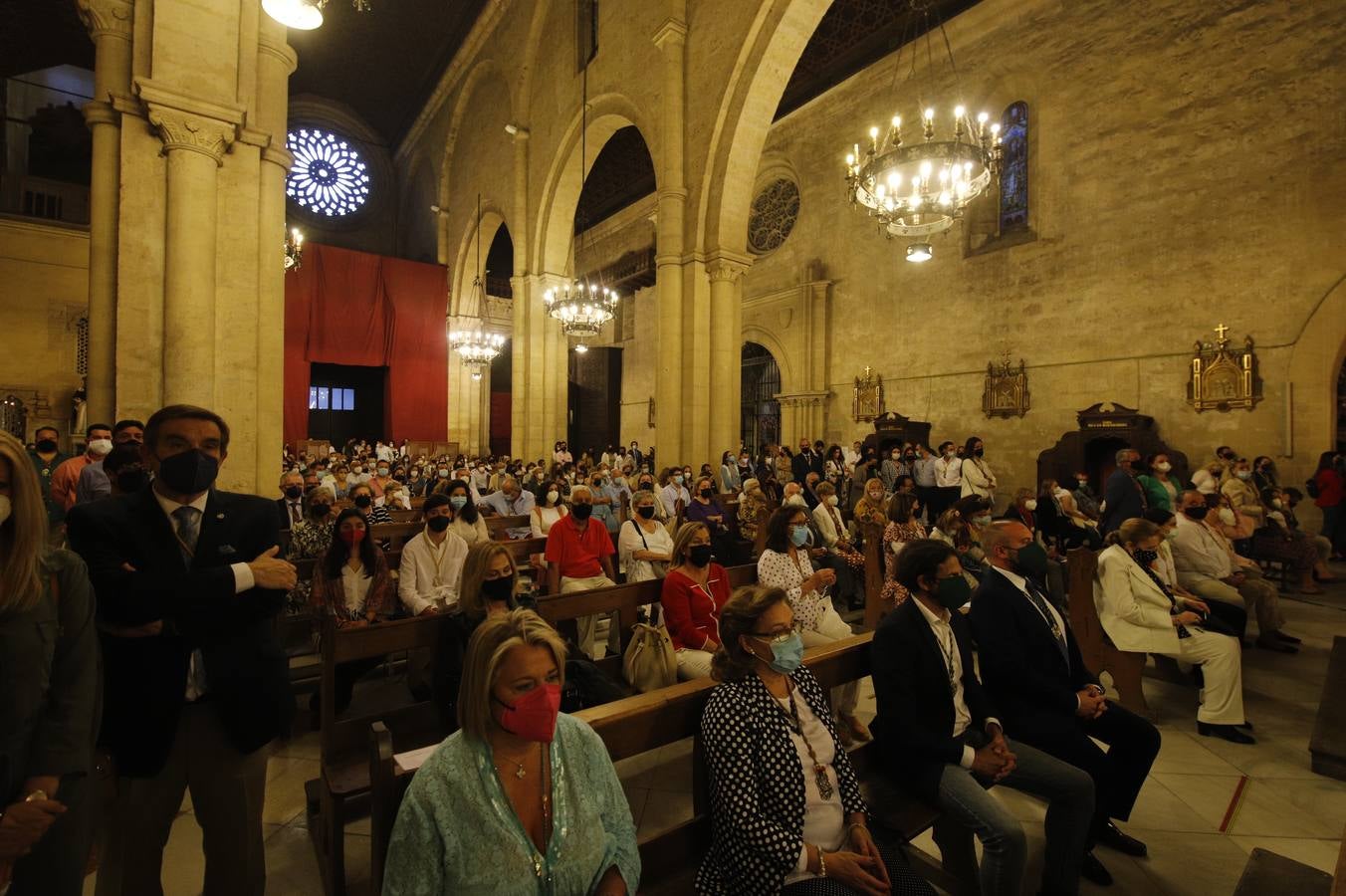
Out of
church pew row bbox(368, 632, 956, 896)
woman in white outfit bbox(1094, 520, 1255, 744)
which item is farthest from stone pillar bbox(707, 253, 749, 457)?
church pew row bbox(368, 632, 956, 896)

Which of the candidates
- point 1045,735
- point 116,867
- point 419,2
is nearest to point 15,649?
point 116,867

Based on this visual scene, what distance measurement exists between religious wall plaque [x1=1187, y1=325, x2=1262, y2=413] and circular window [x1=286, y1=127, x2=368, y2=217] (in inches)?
1045

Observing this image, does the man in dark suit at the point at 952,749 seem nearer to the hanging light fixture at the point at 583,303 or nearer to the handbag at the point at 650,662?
the handbag at the point at 650,662

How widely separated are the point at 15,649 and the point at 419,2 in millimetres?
20978

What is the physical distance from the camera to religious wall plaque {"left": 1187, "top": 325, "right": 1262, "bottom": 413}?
8797mm

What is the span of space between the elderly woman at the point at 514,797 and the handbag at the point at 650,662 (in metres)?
1.52

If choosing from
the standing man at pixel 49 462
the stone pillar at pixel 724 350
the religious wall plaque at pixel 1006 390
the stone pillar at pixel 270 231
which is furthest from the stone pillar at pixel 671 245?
the standing man at pixel 49 462

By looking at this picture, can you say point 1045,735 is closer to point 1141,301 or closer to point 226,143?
point 226,143

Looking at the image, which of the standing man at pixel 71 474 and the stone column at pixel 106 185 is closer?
the standing man at pixel 71 474

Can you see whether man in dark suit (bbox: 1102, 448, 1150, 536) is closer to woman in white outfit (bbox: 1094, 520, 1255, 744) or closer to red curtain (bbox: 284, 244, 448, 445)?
A: woman in white outfit (bbox: 1094, 520, 1255, 744)

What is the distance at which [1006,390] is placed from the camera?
11.5m

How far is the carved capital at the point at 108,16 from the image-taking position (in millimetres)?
5155

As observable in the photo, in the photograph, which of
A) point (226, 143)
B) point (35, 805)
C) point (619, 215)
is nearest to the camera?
point (35, 805)

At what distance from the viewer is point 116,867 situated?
6.15ft
